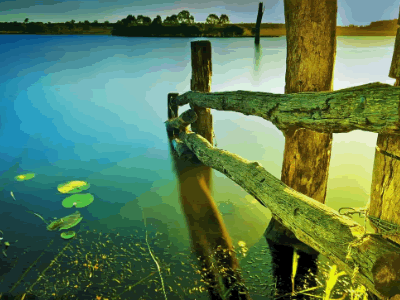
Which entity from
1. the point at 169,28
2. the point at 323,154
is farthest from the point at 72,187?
the point at 169,28

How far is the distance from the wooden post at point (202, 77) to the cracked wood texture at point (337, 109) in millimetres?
2434

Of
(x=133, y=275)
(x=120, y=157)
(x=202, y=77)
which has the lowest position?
(x=120, y=157)

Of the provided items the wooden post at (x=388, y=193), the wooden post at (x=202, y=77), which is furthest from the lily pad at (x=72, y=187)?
the wooden post at (x=388, y=193)

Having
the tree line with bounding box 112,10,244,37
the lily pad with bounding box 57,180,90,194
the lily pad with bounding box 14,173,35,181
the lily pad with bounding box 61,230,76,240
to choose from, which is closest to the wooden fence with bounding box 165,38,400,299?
the lily pad with bounding box 61,230,76,240

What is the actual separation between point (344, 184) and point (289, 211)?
2.92m

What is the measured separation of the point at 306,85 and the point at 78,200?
355 cm

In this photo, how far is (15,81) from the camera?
15.1 metres

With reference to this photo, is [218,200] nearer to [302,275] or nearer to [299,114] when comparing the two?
[302,275]

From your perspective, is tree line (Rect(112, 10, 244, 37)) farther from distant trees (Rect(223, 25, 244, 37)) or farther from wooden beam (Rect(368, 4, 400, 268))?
wooden beam (Rect(368, 4, 400, 268))

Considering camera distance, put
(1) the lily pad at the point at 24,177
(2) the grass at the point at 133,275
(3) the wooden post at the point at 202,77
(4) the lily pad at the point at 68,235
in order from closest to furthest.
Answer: (2) the grass at the point at 133,275, (4) the lily pad at the point at 68,235, (1) the lily pad at the point at 24,177, (3) the wooden post at the point at 202,77

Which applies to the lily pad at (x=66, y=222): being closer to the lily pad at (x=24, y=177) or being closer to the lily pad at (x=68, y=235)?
the lily pad at (x=68, y=235)

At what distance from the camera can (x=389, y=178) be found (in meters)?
1.67

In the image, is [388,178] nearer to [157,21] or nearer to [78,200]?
[78,200]

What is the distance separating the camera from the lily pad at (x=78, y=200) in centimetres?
399
